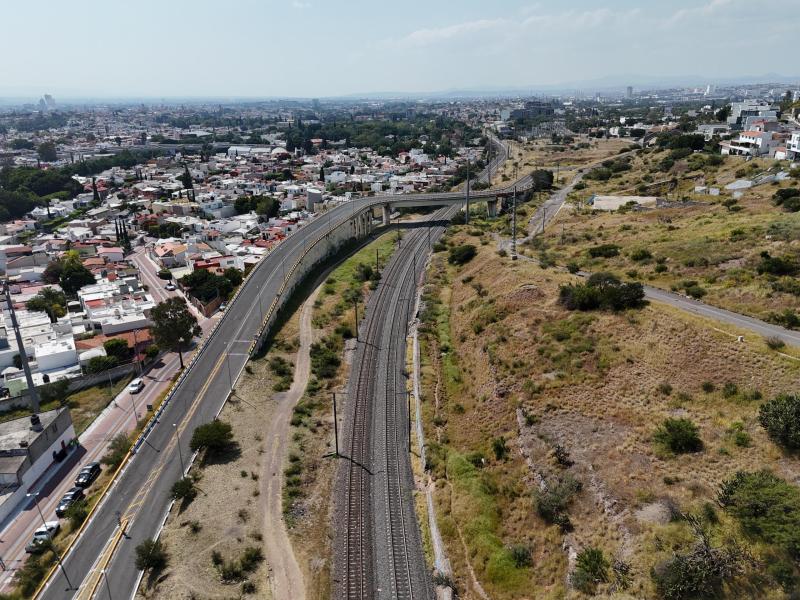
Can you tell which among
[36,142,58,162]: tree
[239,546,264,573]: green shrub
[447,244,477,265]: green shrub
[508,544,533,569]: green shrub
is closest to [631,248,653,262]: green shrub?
[447,244,477,265]: green shrub

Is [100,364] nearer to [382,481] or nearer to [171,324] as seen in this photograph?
[171,324]

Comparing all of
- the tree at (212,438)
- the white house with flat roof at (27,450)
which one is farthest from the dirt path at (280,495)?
the white house with flat roof at (27,450)

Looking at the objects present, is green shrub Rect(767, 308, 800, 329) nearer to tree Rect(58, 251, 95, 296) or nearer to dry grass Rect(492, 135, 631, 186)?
tree Rect(58, 251, 95, 296)

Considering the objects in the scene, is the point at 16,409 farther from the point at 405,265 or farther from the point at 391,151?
the point at 391,151

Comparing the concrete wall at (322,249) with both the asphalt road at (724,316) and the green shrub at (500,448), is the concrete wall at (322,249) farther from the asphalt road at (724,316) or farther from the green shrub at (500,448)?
the asphalt road at (724,316)

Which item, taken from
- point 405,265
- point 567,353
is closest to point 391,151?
point 405,265

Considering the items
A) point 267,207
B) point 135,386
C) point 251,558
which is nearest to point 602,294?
point 251,558

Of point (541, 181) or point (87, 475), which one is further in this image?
point (541, 181)
